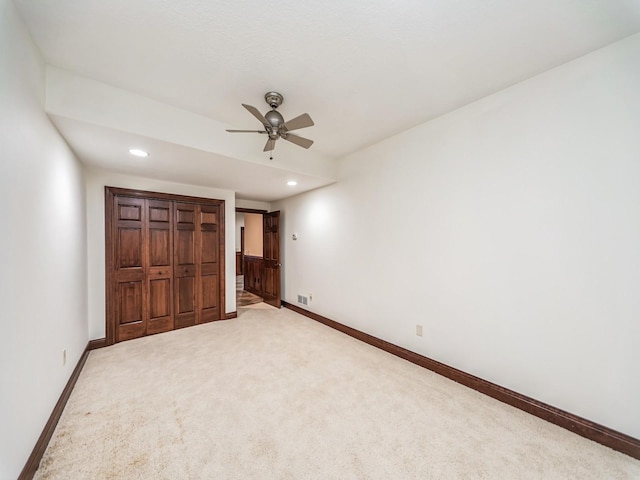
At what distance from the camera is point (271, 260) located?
219 inches

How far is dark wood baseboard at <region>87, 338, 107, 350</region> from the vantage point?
10.6ft

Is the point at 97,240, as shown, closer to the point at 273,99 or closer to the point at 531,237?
the point at 273,99

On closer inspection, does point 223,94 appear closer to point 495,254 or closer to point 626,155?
point 495,254

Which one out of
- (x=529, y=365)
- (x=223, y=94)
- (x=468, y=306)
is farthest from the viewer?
(x=468, y=306)

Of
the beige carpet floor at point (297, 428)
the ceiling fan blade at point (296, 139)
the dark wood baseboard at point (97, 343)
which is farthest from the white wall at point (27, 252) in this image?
the ceiling fan blade at point (296, 139)

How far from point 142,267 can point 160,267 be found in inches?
9.1

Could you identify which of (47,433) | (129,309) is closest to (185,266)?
(129,309)

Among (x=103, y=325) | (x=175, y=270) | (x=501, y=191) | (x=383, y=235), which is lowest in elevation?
(x=103, y=325)

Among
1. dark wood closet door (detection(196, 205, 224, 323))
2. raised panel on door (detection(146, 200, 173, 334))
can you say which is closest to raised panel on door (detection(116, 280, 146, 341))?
raised panel on door (detection(146, 200, 173, 334))

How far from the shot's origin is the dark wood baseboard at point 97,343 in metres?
3.24

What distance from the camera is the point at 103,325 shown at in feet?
11.1

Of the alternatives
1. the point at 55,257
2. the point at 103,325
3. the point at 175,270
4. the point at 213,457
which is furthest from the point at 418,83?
the point at 103,325

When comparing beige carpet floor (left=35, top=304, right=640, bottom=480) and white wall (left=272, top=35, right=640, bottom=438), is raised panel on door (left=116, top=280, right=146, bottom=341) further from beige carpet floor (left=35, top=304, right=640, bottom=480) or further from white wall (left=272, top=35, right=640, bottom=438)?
white wall (left=272, top=35, right=640, bottom=438)

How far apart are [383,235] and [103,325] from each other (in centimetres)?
401
